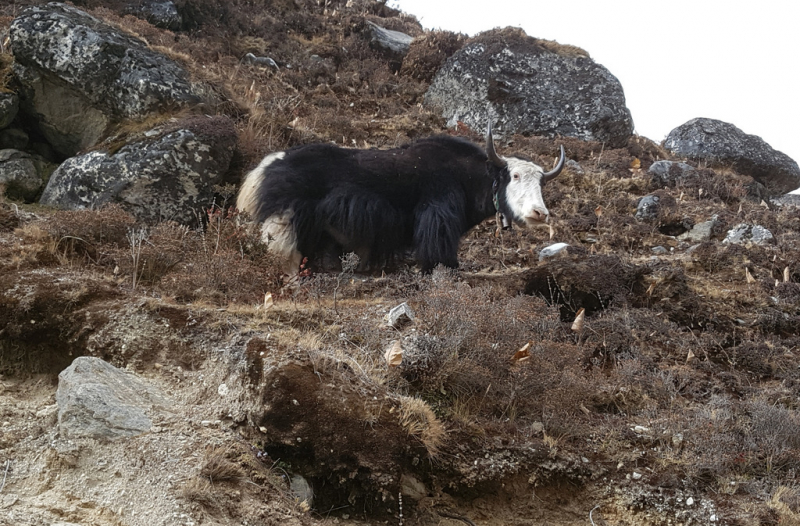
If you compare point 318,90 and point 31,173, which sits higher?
point 318,90

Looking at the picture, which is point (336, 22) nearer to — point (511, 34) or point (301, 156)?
point (511, 34)

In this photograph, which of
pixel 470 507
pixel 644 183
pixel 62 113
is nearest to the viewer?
pixel 470 507

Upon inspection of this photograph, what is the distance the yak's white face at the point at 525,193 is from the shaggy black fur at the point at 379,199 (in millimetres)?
137

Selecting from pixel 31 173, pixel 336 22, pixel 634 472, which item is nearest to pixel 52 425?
pixel 634 472

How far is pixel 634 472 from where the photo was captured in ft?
14.6

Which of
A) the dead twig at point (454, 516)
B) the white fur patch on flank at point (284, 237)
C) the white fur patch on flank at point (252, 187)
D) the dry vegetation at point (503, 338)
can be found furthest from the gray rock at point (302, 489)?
the white fur patch on flank at point (252, 187)

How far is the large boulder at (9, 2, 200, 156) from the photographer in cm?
896

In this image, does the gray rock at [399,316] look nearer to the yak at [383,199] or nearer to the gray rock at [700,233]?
the yak at [383,199]

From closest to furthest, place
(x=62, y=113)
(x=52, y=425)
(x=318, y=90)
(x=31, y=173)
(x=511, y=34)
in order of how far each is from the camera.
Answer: (x=52, y=425)
(x=31, y=173)
(x=62, y=113)
(x=318, y=90)
(x=511, y=34)

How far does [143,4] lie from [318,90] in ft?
13.6

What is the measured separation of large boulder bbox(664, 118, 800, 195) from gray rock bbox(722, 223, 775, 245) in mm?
5510

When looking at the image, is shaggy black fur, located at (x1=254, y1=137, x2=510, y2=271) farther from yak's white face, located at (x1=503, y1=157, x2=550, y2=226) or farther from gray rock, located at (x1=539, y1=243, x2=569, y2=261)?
gray rock, located at (x1=539, y1=243, x2=569, y2=261)

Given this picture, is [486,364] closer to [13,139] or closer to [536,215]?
[536,215]

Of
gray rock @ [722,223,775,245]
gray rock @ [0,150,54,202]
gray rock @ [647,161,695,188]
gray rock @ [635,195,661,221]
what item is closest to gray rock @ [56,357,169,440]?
gray rock @ [0,150,54,202]
